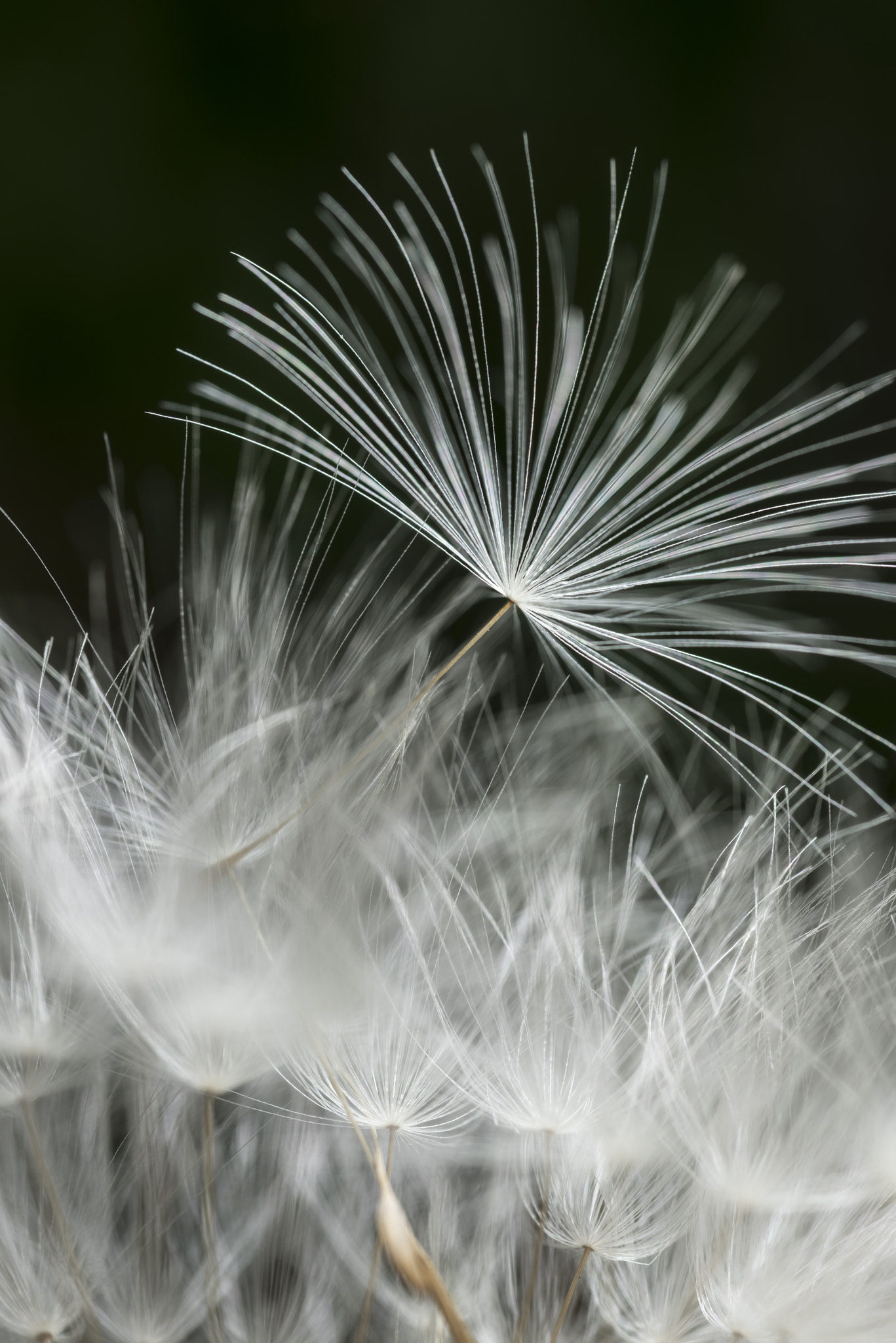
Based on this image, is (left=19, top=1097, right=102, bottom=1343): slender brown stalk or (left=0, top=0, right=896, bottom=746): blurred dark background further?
(left=0, top=0, right=896, bottom=746): blurred dark background

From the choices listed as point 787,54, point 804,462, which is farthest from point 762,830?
point 787,54

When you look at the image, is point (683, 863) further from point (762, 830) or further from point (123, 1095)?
point (123, 1095)

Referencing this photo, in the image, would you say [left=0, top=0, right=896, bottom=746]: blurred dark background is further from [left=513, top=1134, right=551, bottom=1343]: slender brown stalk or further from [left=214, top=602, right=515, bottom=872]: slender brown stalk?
[left=513, top=1134, right=551, bottom=1343]: slender brown stalk

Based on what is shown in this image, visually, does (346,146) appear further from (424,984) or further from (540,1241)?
(540,1241)

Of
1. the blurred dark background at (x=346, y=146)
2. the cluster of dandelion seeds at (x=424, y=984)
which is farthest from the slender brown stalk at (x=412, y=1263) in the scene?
the blurred dark background at (x=346, y=146)

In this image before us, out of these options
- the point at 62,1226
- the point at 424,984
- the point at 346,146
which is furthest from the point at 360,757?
the point at 346,146

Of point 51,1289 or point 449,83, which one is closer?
point 51,1289

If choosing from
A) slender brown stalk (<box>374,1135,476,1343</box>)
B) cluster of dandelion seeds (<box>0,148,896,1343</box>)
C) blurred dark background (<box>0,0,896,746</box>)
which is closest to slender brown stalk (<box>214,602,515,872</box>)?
cluster of dandelion seeds (<box>0,148,896,1343</box>)
